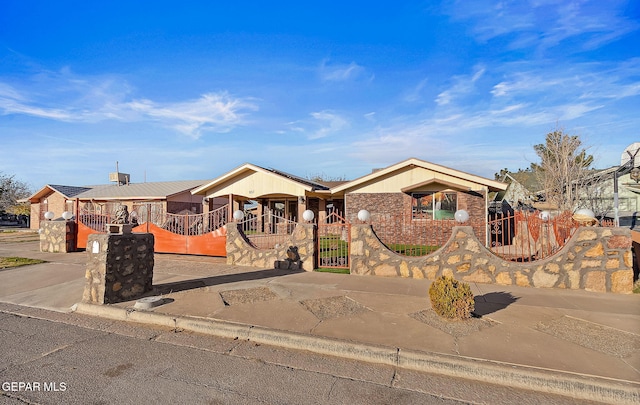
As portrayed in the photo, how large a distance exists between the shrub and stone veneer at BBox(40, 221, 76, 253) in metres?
13.2

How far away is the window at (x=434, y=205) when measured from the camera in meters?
15.3

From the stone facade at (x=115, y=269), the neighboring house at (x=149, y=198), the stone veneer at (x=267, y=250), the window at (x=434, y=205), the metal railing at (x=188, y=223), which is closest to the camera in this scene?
the stone facade at (x=115, y=269)

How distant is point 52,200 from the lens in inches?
1099

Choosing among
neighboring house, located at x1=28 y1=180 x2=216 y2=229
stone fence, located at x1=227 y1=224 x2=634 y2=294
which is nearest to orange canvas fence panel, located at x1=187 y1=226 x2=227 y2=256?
stone fence, located at x1=227 y1=224 x2=634 y2=294

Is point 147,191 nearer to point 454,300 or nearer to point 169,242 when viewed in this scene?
point 169,242

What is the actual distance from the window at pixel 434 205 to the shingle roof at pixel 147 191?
57.8 feet

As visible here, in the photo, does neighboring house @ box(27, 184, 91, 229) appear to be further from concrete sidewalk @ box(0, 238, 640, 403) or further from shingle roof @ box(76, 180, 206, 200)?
concrete sidewalk @ box(0, 238, 640, 403)

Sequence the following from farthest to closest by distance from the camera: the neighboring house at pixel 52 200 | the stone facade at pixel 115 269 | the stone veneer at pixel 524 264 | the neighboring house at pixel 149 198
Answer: the neighboring house at pixel 52 200, the neighboring house at pixel 149 198, the stone veneer at pixel 524 264, the stone facade at pixel 115 269

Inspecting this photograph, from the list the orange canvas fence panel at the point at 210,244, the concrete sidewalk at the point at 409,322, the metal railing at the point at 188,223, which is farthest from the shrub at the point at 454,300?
Answer: the metal railing at the point at 188,223

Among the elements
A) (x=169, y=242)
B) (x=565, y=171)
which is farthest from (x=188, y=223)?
(x=565, y=171)

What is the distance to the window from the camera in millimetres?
15266

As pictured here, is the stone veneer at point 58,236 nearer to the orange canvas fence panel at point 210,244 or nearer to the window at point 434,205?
the orange canvas fence panel at point 210,244

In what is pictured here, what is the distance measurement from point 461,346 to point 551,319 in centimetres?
203

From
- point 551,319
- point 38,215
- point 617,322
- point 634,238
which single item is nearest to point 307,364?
point 551,319
